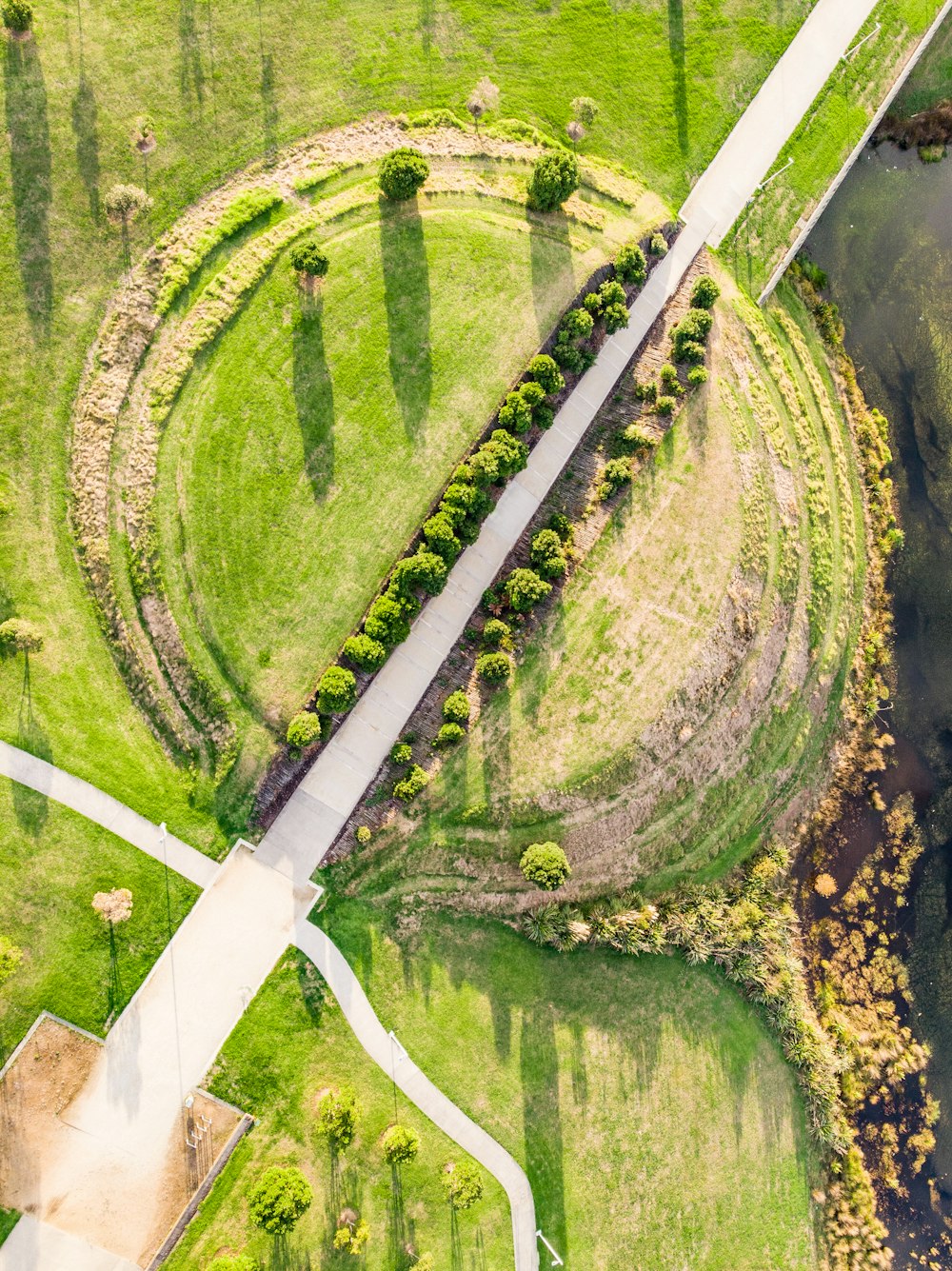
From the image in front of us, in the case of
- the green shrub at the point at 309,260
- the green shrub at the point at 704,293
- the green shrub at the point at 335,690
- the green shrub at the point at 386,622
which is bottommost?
the green shrub at the point at 335,690

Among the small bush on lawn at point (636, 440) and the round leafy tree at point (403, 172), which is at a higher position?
the round leafy tree at point (403, 172)

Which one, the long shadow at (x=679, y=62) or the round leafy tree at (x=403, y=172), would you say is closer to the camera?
the round leafy tree at (x=403, y=172)

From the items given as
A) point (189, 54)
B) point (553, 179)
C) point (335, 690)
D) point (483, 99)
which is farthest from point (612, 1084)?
point (189, 54)

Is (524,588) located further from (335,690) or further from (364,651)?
(335,690)

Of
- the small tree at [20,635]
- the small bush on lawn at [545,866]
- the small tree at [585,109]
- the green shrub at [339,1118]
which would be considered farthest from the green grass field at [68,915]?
the small tree at [585,109]

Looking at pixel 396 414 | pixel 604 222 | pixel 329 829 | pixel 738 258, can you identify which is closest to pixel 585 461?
pixel 396 414

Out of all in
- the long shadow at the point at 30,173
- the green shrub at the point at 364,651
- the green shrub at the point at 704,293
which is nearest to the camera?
the green shrub at the point at 364,651

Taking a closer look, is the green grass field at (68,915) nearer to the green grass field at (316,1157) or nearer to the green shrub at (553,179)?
the green grass field at (316,1157)

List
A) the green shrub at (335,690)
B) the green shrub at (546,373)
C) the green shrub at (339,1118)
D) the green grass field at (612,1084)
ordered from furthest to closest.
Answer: the green shrub at (546,373) → the green grass field at (612,1084) → the green shrub at (335,690) → the green shrub at (339,1118)
